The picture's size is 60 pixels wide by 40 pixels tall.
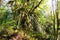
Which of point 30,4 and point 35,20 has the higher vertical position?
A: point 30,4

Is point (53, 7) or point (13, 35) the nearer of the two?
point (13, 35)

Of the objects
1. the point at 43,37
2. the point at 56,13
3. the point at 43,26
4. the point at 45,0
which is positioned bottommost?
the point at 43,37

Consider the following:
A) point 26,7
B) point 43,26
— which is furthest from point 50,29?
point 26,7

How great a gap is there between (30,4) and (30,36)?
480 mm

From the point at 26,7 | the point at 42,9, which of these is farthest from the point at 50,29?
the point at 26,7

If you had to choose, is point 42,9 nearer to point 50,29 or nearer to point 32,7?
point 32,7

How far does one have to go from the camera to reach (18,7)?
2.64 metres

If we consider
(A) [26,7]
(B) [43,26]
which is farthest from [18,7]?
(B) [43,26]

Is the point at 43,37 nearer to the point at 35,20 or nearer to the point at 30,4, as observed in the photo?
the point at 35,20

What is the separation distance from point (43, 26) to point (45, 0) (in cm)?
41

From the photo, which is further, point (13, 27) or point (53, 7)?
point (53, 7)

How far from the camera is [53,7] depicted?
2809 millimetres

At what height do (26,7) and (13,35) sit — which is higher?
(26,7)

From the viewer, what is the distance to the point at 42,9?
2742 mm
